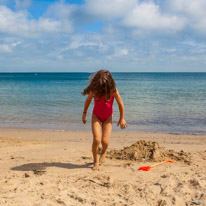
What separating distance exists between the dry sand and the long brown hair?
1.44m

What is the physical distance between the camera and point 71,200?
3473 mm

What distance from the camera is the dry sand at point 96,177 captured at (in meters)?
3.55

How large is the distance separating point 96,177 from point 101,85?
1614 millimetres

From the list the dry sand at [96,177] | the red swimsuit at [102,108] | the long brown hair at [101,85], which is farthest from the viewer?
the red swimsuit at [102,108]

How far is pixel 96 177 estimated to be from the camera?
4363 millimetres

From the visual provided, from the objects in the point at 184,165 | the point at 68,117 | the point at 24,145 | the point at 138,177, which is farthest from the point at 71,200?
the point at 68,117

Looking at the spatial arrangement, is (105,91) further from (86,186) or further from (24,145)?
(24,145)

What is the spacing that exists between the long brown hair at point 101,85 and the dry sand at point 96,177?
1436 mm

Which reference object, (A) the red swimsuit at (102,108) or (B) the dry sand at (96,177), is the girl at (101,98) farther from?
(B) the dry sand at (96,177)

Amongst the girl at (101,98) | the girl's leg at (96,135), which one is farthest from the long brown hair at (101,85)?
the girl's leg at (96,135)

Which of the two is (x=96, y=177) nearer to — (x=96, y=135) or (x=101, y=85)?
(x=96, y=135)

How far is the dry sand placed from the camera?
3.55m

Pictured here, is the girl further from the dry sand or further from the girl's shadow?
the dry sand

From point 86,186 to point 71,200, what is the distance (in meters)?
0.53
